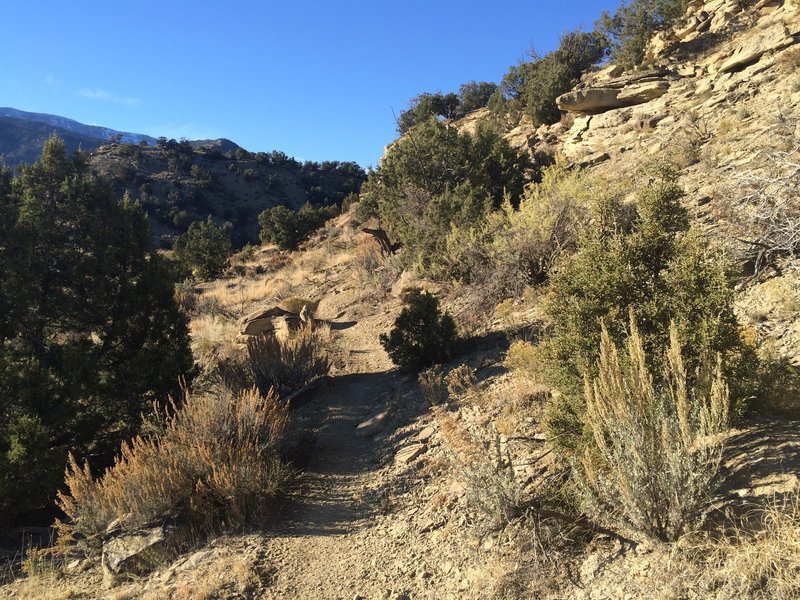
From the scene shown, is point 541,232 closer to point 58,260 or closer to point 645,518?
point 645,518

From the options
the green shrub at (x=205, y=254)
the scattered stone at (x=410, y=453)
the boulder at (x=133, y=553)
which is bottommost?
the boulder at (x=133, y=553)

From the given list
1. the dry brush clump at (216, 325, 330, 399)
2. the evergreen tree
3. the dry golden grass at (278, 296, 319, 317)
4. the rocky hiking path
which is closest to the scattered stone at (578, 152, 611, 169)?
the dry golden grass at (278, 296, 319, 317)

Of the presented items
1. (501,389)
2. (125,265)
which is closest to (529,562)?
(501,389)

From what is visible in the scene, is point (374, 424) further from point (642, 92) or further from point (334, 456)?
point (642, 92)

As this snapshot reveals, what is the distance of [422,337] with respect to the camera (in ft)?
24.7

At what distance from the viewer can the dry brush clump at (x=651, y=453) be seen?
8.34 feet

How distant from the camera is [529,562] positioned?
3021 millimetres

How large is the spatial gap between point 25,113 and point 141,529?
177894 mm

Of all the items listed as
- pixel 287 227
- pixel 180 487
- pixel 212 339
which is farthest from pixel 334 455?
pixel 287 227

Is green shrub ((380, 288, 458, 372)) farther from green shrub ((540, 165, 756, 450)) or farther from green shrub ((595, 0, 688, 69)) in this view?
green shrub ((595, 0, 688, 69))

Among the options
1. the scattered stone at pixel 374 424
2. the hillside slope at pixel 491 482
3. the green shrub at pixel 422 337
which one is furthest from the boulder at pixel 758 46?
the scattered stone at pixel 374 424

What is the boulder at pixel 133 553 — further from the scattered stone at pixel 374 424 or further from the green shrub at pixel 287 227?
the green shrub at pixel 287 227

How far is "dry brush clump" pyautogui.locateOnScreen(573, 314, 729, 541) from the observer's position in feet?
8.34

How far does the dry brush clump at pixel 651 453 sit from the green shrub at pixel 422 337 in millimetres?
4542
